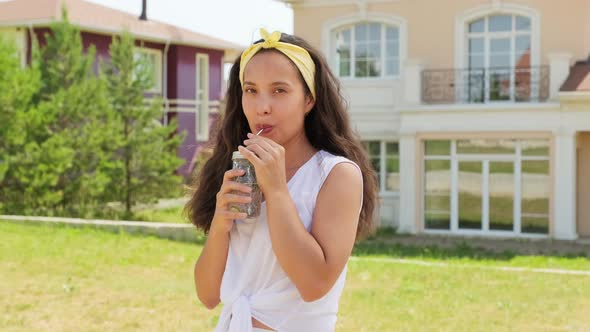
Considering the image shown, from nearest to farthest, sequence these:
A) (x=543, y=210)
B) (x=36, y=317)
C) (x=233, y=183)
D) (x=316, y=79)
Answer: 1. (x=233, y=183)
2. (x=316, y=79)
3. (x=36, y=317)
4. (x=543, y=210)

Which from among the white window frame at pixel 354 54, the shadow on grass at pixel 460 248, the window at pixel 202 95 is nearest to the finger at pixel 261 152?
the shadow on grass at pixel 460 248

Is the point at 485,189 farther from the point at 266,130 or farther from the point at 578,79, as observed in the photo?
the point at 266,130

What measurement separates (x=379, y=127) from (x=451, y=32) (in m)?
3.06

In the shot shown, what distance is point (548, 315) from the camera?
354 inches

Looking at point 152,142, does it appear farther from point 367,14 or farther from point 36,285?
point 36,285

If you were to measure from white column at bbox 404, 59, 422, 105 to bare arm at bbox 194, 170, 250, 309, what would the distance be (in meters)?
18.6

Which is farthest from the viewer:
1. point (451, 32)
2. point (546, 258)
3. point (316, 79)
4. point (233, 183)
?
point (451, 32)

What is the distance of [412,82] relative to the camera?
20.7m

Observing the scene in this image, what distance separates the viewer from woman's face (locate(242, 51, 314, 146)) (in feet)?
7.35

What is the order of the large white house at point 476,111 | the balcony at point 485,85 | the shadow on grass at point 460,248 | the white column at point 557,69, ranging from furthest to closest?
the balcony at point 485,85, the large white house at point 476,111, the white column at point 557,69, the shadow on grass at point 460,248

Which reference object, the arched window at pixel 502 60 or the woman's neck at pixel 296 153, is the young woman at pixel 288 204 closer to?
the woman's neck at pixel 296 153

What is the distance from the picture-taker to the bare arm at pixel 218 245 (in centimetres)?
213

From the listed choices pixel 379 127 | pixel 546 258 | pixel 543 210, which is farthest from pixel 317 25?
pixel 546 258

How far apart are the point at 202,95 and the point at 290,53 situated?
95.7ft
